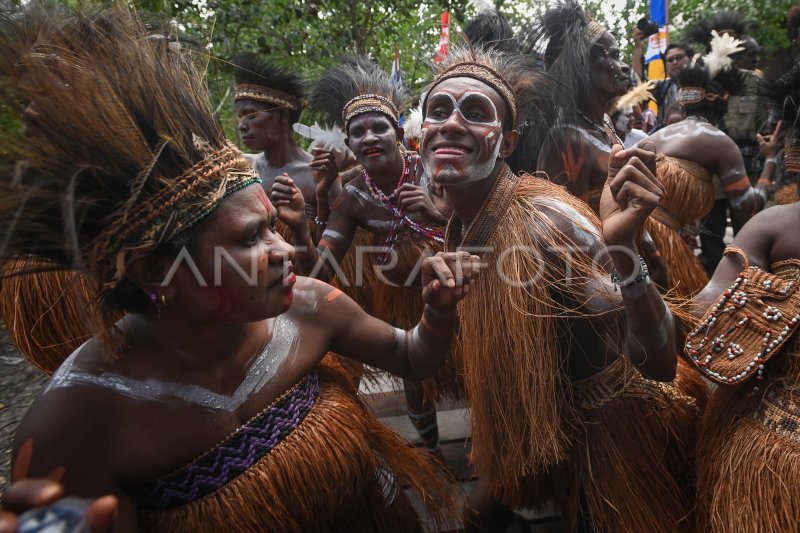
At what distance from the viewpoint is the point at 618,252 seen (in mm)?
1491

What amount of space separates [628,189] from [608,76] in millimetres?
2224

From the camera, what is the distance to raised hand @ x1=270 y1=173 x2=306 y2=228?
2.27m

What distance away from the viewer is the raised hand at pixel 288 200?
7.45 feet

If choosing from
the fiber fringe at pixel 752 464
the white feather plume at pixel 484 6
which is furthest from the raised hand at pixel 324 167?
the fiber fringe at pixel 752 464

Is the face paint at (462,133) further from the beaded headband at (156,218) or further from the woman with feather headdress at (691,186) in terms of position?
the woman with feather headdress at (691,186)

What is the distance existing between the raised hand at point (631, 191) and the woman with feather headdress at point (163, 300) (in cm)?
44

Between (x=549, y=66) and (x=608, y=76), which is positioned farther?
(x=608, y=76)

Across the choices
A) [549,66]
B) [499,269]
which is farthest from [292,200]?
[549,66]

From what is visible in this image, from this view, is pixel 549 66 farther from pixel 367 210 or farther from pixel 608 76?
pixel 367 210

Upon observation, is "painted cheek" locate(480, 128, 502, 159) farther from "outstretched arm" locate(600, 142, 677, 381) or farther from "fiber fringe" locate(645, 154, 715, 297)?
"fiber fringe" locate(645, 154, 715, 297)

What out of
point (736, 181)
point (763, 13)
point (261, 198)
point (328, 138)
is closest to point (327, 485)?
point (261, 198)

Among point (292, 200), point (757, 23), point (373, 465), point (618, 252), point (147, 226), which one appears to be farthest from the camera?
point (757, 23)

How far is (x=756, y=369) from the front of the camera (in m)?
1.58

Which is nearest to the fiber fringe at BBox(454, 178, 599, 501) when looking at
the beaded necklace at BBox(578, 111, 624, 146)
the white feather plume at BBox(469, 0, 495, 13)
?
the white feather plume at BBox(469, 0, 495, 13)
